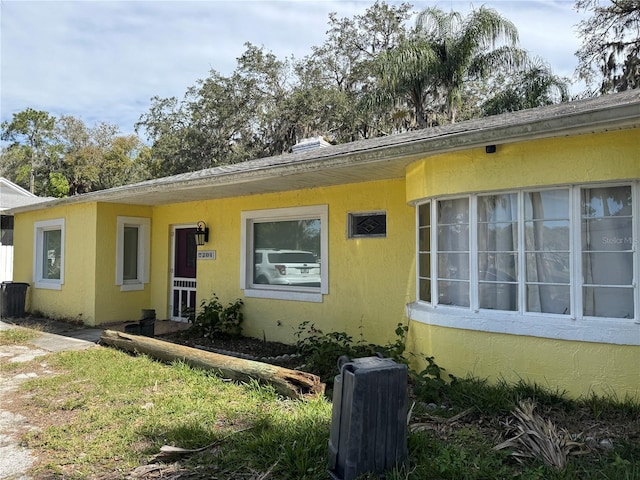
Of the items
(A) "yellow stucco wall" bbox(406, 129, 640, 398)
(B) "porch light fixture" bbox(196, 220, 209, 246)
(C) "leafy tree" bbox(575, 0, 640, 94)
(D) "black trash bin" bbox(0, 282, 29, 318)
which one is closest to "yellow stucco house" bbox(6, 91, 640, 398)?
(A) "yellow stucco wall" bbox(406, 129, 640, 398)

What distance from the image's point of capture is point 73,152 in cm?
3634

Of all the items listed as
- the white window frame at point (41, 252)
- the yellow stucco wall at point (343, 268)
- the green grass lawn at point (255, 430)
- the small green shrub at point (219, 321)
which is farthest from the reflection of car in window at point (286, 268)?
the white window frame at point (41, 252)

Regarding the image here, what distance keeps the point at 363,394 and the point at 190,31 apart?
22.8ft

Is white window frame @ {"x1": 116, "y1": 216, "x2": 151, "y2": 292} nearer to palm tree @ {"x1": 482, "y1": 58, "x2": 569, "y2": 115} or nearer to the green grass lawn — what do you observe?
the green grass lawn

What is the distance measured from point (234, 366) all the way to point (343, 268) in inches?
93.9

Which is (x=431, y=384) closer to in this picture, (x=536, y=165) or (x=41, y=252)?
(x=536, y=165)

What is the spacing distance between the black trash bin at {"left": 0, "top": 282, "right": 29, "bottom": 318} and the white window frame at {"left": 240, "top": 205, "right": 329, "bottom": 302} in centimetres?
598

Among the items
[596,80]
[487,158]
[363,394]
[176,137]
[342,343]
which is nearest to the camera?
[363,394]

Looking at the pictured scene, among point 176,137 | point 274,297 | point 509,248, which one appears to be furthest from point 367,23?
point 509,248

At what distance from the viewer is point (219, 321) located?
26.6 ft

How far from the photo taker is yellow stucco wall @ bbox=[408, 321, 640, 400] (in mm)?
4000

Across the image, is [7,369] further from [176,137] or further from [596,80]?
[176,137]

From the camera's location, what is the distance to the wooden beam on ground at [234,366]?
4781 millimetres

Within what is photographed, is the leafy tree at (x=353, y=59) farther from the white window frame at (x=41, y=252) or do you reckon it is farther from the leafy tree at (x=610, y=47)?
the white window frame at (x=41, y=252)
